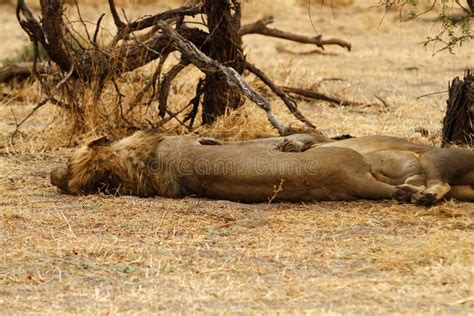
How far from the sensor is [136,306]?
448cm

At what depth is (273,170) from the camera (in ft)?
21.4

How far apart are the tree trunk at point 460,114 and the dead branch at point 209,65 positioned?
1.43 meters

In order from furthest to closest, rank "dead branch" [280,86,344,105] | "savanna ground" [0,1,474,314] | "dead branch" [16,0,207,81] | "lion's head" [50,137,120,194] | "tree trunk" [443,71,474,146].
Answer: "dead branch" [280,86,344,105]
"dead branch" [16,0,207,81]
"tree trunk" [443,71,474,146]
"lion's head" [50,137,120,194]
"savanna ground" [0,1,474,314]

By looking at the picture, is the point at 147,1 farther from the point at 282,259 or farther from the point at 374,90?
the point at 282,259

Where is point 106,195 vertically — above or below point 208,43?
below

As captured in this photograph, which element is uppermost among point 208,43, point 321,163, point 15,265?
point 208,43

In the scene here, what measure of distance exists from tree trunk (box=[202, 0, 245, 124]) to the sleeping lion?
5.24 feet

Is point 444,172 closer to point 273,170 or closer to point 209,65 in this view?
point 273,170

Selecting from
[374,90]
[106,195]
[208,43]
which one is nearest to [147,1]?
[374,90]

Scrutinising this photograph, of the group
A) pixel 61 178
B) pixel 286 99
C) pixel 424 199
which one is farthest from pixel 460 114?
pixel 61 178

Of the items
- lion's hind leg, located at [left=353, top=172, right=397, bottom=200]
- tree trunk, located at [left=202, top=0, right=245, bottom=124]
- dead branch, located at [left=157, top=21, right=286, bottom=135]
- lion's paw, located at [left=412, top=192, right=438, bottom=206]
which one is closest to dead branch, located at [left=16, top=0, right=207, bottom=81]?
tree trunk, located at [left=202, top=0, right=245, bottom=124]

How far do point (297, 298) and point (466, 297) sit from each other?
0.76 metres

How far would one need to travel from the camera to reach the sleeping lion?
6.41 metres

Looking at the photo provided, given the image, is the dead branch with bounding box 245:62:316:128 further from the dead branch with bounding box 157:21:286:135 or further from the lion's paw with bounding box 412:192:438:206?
the lion's paw with bounding box 412:192:438:206
